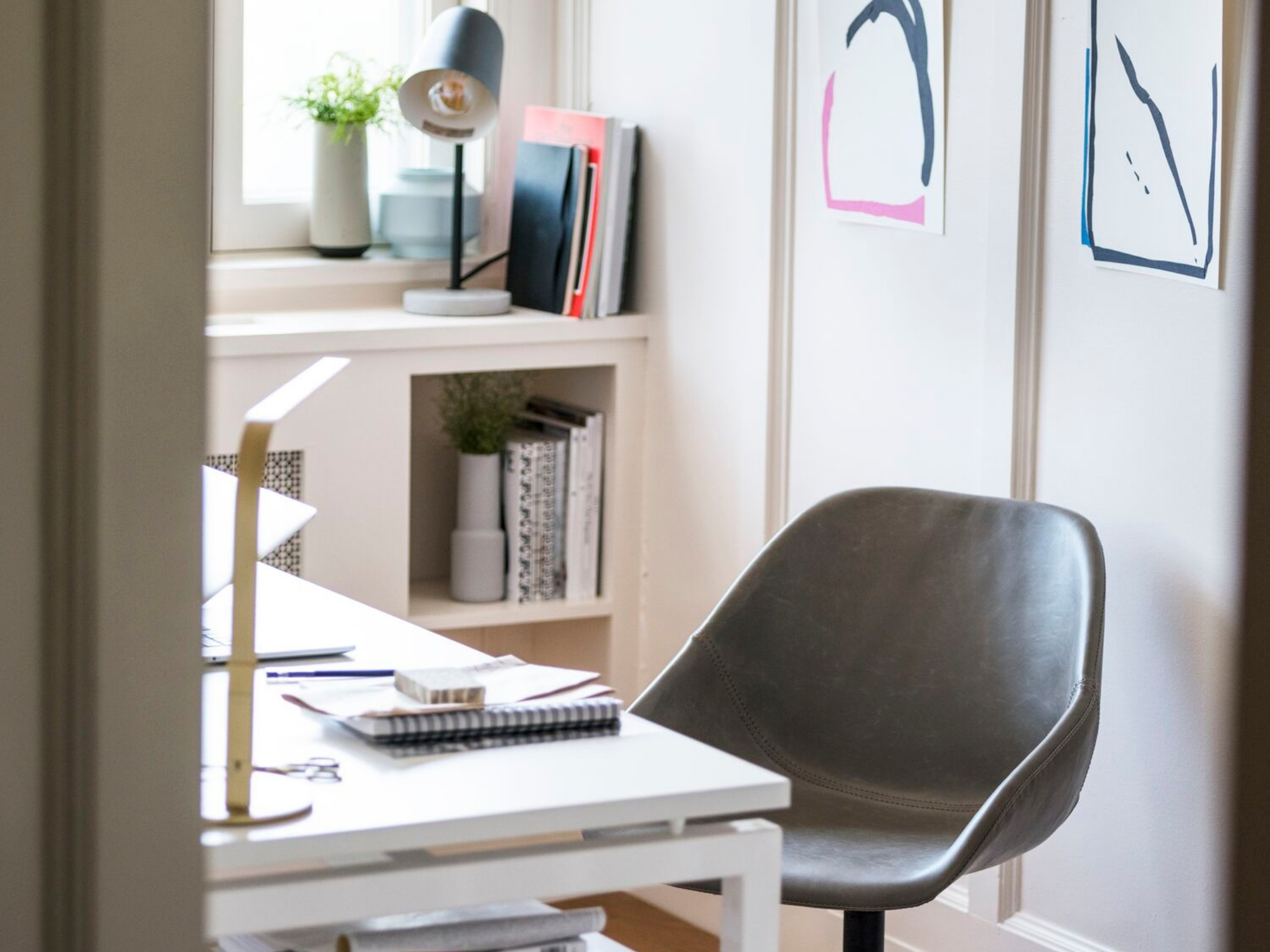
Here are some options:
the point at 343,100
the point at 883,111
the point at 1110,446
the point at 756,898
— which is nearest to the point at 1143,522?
the point at 1110,446

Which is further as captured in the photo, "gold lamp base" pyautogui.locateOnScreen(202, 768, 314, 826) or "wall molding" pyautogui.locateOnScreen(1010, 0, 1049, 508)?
"wall molding" pyautogui.locateOnScreen(1010, 0, 1049, 508)

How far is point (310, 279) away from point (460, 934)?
6.28 ft

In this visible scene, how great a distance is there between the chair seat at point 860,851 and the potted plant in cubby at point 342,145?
1522mm

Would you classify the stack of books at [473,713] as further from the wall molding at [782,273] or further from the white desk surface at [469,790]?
the wall molding at [782,273]

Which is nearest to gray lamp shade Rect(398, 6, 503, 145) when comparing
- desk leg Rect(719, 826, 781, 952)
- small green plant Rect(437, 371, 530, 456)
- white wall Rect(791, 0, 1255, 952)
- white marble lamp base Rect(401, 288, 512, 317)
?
white marble lamp base Rect(401, 288, 512, 317)

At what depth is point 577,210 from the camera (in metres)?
3.03

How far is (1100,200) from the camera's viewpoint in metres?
2.16

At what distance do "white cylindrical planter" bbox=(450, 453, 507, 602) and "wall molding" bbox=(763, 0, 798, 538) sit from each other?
547mm

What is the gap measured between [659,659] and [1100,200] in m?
1.34

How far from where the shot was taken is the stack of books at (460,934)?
137cm

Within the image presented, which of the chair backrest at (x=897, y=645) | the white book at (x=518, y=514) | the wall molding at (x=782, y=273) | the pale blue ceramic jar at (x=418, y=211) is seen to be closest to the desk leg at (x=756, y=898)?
the chair backrest at (x=897, y=645)

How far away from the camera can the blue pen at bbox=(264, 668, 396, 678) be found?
5.44 feet

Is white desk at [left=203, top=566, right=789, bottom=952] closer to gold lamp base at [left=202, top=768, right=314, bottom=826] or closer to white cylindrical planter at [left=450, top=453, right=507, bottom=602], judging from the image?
gold lamp base at [left=202, top=768, right=314, bottom=826]

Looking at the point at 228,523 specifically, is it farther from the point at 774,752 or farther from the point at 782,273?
the point at 782,273
